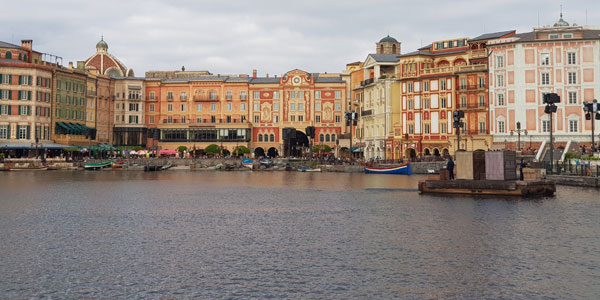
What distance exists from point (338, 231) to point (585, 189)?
28.8 meters

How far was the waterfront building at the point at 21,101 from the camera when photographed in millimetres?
95062

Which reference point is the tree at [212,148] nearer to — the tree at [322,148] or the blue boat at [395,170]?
the tree at [322,148]

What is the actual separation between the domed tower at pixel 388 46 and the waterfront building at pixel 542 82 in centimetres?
3245

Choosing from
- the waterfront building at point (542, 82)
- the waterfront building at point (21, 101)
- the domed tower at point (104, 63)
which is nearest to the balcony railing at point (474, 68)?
the waterfront building at point (542, 82)

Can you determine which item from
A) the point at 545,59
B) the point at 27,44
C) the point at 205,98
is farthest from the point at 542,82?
the point at 27,44

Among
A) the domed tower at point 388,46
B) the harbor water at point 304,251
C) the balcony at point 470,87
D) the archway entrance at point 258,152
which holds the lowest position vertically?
the harbor water at point 304,251

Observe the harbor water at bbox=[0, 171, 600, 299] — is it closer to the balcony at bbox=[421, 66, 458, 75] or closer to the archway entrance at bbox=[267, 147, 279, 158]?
the balcony at bbox=[421, 66, 458, 75]

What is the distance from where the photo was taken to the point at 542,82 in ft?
266

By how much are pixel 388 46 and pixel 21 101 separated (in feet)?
220

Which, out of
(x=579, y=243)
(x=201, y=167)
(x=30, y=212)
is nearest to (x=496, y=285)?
(x=579, y=243)

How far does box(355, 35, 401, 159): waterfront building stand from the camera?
323 feet

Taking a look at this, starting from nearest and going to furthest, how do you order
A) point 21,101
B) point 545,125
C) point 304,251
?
point 304,251 → point 545,125 → point 21,101

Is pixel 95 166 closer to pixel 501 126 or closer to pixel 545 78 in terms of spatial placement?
pixel 501 126

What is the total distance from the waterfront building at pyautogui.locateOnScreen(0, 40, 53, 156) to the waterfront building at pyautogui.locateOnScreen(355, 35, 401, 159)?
5506 cm
